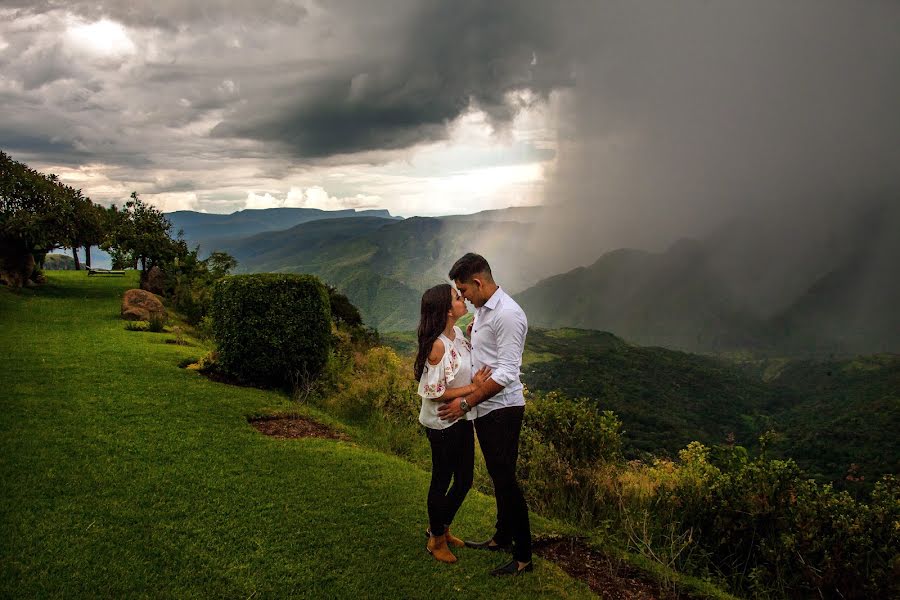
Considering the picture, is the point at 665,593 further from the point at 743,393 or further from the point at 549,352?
the point at 743,393

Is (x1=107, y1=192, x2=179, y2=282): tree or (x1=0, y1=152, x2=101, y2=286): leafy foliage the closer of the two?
(x1=0, y1=152, x2=101, y2=286): leafy foliage

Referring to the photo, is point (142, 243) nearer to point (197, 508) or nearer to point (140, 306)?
point (140, 306)

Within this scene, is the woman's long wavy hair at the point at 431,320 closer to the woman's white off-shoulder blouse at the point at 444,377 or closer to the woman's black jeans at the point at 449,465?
the woman's white off-shoulder blouse at the point at 444,377

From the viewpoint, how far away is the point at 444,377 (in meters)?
4.91

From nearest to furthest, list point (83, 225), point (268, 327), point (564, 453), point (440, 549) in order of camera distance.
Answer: point (440, 549), point (564, 453), point (268, 327), point (83, 225)

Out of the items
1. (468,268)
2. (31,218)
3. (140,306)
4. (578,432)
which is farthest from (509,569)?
(31,218)

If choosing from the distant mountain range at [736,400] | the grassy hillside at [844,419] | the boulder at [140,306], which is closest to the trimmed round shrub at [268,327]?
the boulder at [140,306]

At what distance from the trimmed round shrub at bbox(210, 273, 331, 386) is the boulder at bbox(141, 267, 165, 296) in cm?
1770

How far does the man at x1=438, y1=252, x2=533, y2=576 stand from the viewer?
15.5 feet

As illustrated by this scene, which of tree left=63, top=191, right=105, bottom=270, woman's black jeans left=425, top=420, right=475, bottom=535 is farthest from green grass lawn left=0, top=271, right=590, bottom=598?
tree left=63, top=191, right=105, bottom=270

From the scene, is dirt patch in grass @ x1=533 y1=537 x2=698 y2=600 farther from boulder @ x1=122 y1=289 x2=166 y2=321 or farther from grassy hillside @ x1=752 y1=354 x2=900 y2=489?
boulder @ x1=122 y1=289 x2=166 y2=321

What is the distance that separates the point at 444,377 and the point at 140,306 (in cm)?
1958

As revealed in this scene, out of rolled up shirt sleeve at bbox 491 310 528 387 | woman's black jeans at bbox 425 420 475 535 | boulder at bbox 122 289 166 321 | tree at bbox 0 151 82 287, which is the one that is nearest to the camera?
rolled up shirt sleeve at bbox 491 310 528 387

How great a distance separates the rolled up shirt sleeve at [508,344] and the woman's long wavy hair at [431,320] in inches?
20.7
